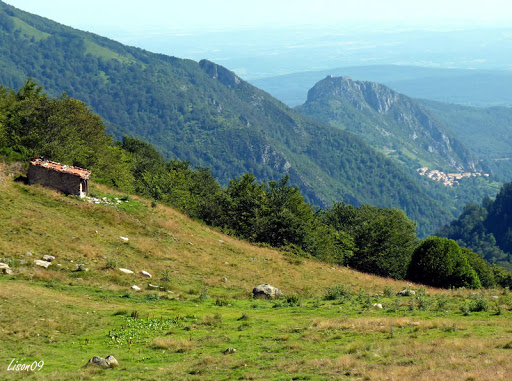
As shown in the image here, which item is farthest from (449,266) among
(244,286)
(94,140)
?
(94,140)

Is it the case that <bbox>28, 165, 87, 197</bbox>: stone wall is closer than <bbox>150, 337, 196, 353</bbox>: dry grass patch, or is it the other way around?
<bbox>150, 337, 196, 353</bbox>: dry grass patch

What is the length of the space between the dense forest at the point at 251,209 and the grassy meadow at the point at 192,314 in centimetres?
787

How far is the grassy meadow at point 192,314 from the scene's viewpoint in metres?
16.3

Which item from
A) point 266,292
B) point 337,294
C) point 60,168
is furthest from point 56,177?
point 337,294

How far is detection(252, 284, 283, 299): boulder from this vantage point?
30.0 metres

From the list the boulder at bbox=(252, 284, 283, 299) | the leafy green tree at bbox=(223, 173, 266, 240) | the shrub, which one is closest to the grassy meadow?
the shrub

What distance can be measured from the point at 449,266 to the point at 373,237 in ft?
41.9

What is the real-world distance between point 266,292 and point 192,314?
24.4 feet

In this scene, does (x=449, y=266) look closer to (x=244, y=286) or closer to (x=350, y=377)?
(x=244, y=286)

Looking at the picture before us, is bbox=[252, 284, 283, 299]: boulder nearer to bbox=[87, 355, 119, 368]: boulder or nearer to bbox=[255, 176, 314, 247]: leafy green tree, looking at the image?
bbox=[87, 355, 119, 368]: boulder

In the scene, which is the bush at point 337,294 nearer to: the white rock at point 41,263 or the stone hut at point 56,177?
the white rock at point 41,263

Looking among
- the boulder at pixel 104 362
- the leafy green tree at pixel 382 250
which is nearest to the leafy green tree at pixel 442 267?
the leafy green tree at pixel 382 250

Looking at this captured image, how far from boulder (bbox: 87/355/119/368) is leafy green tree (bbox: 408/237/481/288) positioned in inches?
1330

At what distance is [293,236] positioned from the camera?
5212cm
